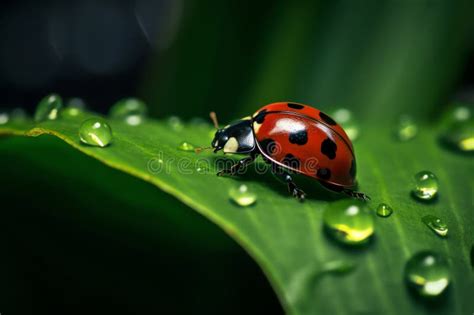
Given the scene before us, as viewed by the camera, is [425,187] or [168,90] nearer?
[425,187]

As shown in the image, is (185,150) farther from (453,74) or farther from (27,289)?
(453,74)

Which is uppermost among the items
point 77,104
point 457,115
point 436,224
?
point 457,115

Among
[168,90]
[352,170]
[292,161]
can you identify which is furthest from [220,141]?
[168,90]

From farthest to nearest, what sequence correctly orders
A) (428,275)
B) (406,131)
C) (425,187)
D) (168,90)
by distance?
(168,90) → (406,131) → (425,187) → (428,275)

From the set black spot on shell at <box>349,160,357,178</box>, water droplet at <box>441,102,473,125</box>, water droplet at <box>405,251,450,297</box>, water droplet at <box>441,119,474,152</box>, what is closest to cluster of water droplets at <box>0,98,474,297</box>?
water droplet at <box>405,251,450,297</box>

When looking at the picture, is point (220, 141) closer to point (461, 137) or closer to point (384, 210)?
point (384, 210)

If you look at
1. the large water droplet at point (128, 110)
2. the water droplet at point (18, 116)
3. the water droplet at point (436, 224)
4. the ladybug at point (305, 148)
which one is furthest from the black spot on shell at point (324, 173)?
the water droplet at point (18, 116)

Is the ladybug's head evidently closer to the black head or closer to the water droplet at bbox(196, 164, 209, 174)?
the black head
